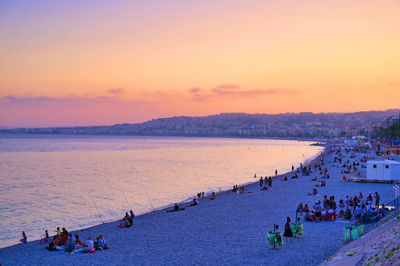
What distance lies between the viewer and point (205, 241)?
14039 mm

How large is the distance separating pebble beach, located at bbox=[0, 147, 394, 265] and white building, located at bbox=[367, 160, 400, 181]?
5.20 metres

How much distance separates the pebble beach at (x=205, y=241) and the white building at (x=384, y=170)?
520cm

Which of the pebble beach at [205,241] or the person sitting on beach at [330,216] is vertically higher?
the person sitting on beach at [330,216]

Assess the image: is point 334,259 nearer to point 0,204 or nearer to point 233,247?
point 233,247

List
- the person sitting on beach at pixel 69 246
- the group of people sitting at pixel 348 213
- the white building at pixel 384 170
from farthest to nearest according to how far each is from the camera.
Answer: the white building at pixel 384 170, the group of people sitting at pixel 348 213, the person sitting on beach at pixel 69 246

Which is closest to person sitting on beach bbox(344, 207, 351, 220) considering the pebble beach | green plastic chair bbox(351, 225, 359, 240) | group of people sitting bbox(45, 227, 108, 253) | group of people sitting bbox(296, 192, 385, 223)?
group of people sitting bbox(296, 192, 385, 223)

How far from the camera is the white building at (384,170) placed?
88.1ft

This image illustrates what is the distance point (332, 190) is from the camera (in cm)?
2645

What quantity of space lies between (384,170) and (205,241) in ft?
62.2

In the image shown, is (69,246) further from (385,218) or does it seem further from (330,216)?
(385,218)

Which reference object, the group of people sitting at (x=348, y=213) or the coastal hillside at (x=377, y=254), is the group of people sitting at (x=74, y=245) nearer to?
the coastal hillside at (x=377, y=254)

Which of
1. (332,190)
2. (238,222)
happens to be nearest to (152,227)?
(238,222)

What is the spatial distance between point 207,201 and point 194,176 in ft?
65.7

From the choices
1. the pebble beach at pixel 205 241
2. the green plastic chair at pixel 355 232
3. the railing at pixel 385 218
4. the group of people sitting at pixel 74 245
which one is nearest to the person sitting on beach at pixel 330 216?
the pebble beach at pixel 205 241
